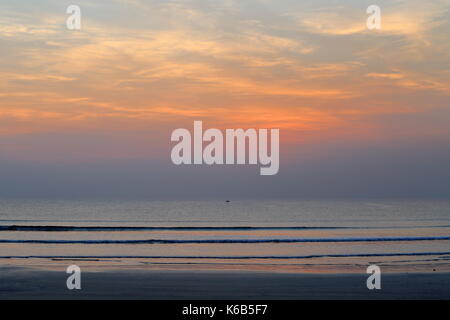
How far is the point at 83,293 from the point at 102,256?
9.75m

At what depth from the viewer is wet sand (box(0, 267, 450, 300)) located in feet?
Result: 49.9

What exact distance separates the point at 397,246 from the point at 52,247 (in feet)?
62.1

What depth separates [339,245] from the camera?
1259 inches

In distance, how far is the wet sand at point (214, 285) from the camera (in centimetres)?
1520

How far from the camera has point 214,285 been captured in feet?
55.5

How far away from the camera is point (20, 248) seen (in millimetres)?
28031

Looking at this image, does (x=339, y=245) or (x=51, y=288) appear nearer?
(x=51, y=288)
